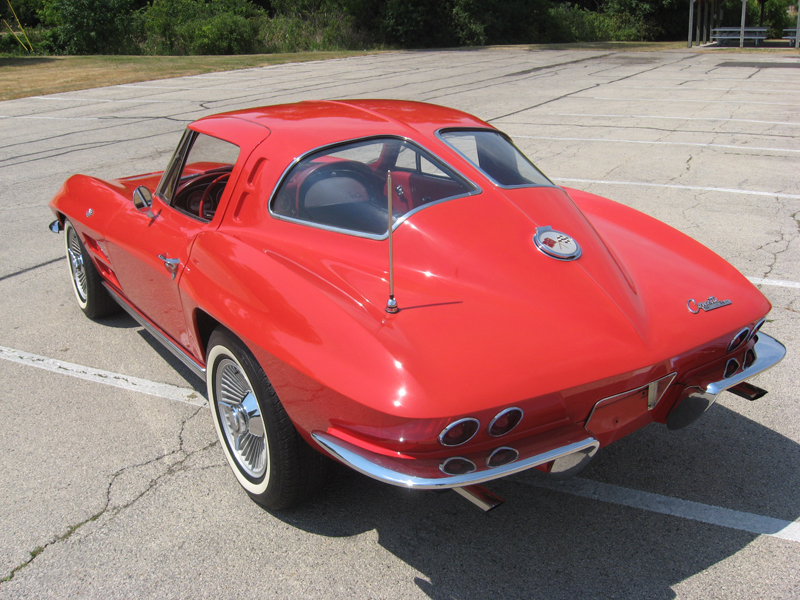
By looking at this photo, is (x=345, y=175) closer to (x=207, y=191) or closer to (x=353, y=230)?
(x=353, y=230)

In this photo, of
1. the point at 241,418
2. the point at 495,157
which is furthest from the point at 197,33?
the point at 241,418

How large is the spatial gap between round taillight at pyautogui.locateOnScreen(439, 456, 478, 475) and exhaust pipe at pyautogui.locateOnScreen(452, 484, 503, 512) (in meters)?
0.11

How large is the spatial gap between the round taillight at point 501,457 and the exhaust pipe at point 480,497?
0.13 meters

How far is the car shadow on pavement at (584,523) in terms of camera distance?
2.39 meters

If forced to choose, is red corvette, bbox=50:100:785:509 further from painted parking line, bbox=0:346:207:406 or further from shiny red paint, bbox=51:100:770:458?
painted parking line, bbox=0:346:207:406

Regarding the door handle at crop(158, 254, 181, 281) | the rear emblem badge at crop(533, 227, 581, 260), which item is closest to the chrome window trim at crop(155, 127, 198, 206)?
the door handle at crop(158, 254, 181, 281)

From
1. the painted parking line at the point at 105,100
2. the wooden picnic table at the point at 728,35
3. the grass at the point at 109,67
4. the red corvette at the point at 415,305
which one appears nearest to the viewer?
the red corvette at the point at 415,305

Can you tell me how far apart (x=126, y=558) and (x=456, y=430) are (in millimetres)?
1421

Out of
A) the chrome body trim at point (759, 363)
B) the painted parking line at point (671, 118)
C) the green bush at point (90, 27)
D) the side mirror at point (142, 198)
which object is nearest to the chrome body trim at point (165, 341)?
the side mirror at point (142, 198)

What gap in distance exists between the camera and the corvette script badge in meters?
2.63

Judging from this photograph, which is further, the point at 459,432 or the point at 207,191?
the point at 207,191

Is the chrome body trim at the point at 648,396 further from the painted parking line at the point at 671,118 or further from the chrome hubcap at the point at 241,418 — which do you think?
the painted parking line at the point at 671,118

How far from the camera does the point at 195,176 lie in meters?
3.71

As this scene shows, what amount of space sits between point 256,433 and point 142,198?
167 cm
